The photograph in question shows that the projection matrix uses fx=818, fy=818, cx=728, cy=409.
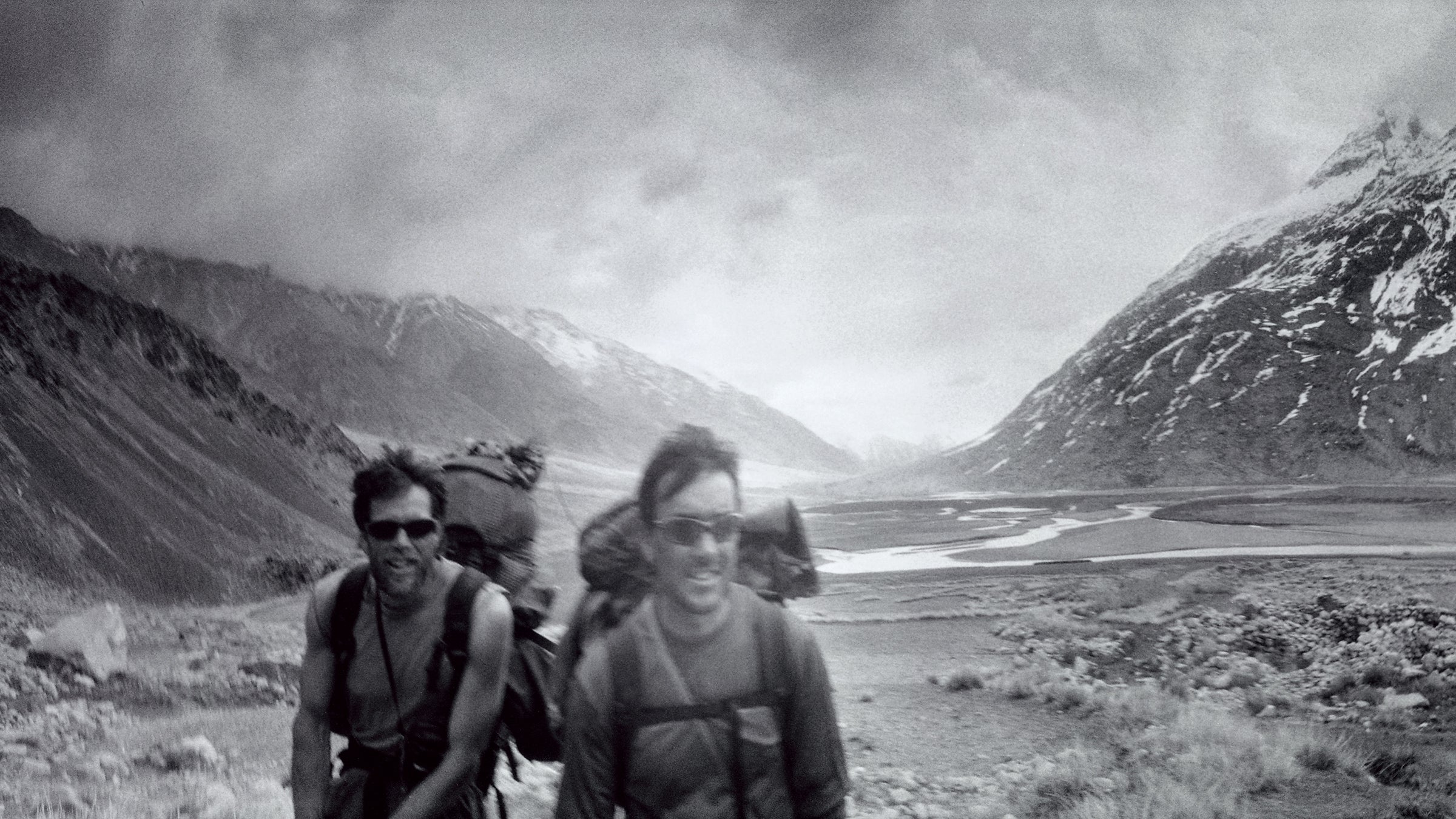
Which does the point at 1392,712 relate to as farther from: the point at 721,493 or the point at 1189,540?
the point at 1189,540

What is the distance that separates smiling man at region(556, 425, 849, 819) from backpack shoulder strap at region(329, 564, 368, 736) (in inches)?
39.2

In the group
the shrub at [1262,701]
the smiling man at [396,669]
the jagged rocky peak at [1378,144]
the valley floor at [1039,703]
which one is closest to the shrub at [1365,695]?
the valley floor at [1039,703]

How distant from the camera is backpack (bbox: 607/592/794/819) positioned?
225 cm

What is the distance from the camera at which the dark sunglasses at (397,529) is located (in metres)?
2.81

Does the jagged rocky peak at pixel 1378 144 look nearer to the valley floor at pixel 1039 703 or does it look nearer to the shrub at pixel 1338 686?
the valley floor at pixel 1039 703

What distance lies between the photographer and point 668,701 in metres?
2.26

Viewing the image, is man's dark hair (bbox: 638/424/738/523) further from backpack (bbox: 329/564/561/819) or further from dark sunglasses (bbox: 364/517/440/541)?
dark sunglasses (bbox: 364/517/440/541)

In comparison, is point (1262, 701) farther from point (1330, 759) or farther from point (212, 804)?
point (212, 804)

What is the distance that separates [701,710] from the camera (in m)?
2.26

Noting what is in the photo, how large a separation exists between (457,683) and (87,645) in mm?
12008

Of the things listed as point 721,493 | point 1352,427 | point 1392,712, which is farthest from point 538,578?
point 1352,427

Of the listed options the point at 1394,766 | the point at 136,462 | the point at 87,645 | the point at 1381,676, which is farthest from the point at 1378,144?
the point at 87,645

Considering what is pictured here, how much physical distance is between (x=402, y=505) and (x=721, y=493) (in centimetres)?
119

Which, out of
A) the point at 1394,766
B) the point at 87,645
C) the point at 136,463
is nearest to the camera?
the point at 1394,766
